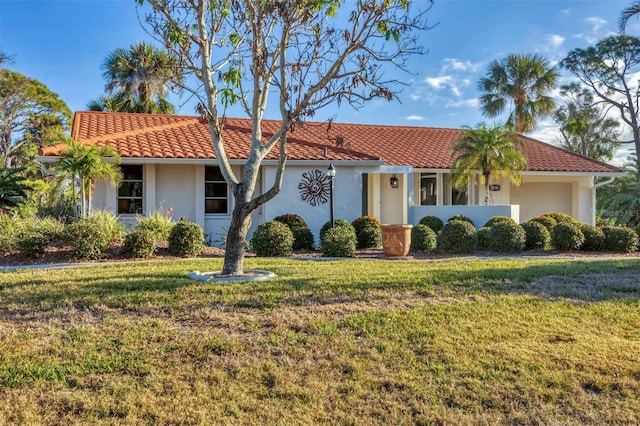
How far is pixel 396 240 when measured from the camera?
11.8 metres

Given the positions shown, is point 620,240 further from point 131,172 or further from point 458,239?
point 131,172

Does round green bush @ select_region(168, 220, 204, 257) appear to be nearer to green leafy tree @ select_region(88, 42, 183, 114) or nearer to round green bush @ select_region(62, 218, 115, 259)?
round green bush @ select_region(62, 218, 115, 259)

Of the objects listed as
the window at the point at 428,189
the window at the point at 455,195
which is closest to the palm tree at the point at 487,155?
the window at the point at 428,189

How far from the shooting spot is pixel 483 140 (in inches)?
624

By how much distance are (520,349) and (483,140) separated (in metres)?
12.0

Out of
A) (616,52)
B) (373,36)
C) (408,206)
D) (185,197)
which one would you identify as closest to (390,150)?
(408,206)

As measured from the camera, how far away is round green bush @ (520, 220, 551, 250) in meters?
12.7

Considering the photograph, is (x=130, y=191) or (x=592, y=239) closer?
(x=592, y=239)

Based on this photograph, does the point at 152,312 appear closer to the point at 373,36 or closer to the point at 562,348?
the point at 562,348

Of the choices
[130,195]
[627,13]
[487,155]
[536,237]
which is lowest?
[536,237]

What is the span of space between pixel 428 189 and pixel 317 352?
15.0 metres

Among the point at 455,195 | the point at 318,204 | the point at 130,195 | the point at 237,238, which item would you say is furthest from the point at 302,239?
the point at 455,195

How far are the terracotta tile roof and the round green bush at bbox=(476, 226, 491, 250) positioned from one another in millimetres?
4270

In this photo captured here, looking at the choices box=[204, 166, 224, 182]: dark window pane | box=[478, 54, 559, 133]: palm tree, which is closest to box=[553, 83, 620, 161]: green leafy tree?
box=[478, 54, 559, 133]: palm tree
